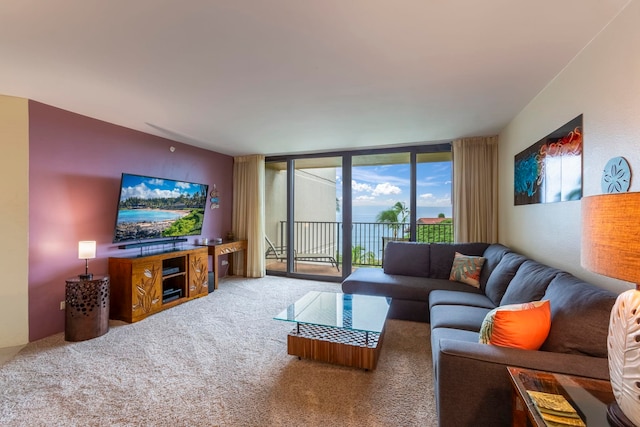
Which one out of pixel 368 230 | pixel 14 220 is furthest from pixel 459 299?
pixel 14 220

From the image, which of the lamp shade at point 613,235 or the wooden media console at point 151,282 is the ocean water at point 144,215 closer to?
the wooden media console at point 151,282

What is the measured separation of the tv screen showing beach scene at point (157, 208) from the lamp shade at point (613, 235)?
3.91 metres

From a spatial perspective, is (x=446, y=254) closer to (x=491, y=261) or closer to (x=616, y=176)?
(x=491, y=261)

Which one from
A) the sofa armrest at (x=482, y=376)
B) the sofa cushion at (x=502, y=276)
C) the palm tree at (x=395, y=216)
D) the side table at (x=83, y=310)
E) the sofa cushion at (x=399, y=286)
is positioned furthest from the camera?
the palm tree at (x=395, y=216)

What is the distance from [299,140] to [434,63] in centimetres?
241

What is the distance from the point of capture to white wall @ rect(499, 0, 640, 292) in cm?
144

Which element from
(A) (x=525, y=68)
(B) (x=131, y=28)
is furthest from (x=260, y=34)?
(A) (x=525, y=68)

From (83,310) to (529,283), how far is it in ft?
12.7

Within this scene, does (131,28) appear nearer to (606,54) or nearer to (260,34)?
(260,34)

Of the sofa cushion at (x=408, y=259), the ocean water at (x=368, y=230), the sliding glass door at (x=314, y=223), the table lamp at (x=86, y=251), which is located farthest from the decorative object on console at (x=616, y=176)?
the table lamp at (x=86, y=251)

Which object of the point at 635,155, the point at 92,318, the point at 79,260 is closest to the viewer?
Answer: the point at 635,155

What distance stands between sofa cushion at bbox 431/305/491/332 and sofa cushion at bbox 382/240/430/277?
3.59 feet

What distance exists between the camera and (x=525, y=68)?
2.06 metres

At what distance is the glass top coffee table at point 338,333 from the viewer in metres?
2.15
